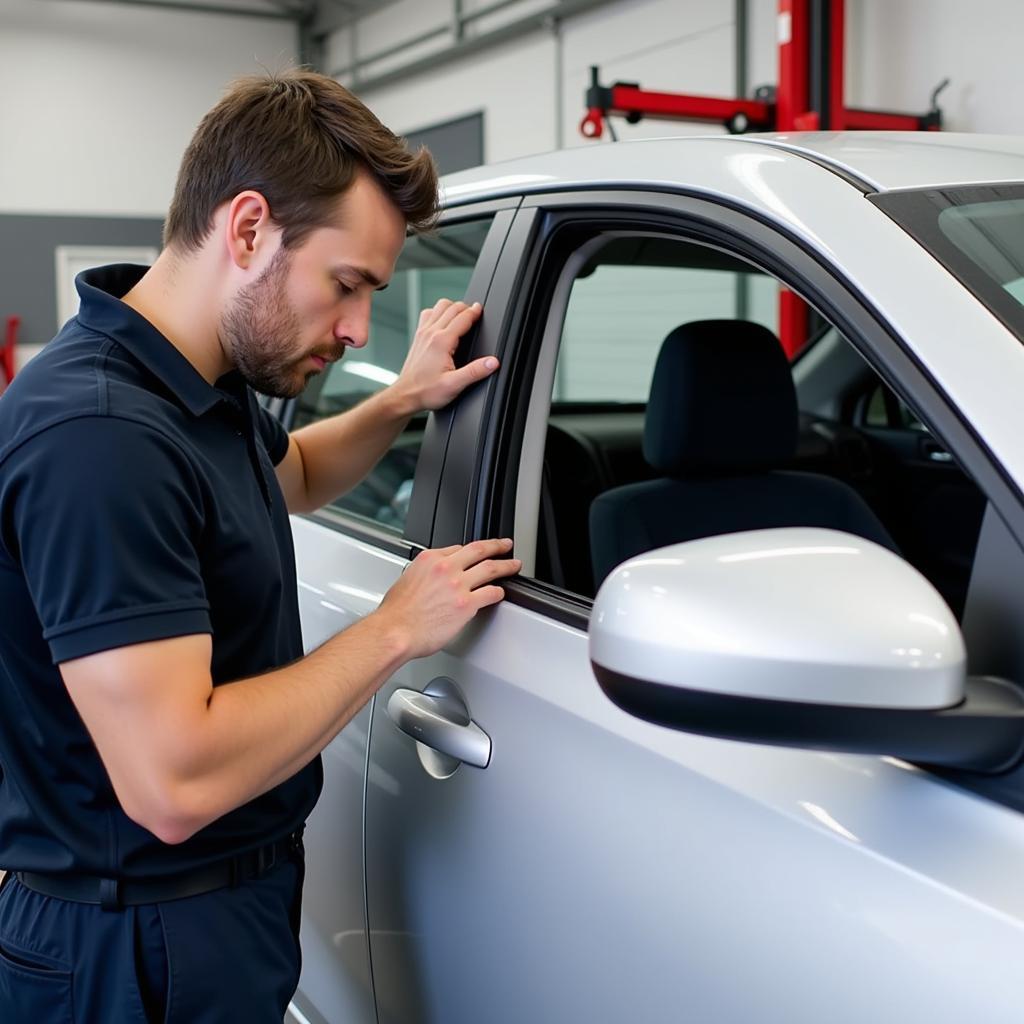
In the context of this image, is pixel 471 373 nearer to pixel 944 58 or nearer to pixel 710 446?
pixel 710 446

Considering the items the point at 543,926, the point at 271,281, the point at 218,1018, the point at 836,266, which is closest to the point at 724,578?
the point at 836,266

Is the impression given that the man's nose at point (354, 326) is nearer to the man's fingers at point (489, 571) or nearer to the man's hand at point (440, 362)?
the man's hand at point (440, 362)

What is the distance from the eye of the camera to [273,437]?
1.63 meters

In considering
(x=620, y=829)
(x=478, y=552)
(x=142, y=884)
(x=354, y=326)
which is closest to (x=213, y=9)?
(x=354, y=326)

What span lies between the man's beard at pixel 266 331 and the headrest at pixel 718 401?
606 mm

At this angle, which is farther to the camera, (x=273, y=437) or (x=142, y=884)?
(x=273, y=437)

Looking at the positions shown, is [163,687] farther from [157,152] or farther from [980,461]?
[157,152]

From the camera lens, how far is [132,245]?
984cm

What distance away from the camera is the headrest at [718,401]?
5.49 feet

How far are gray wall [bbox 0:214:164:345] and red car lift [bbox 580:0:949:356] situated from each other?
6.63 meters

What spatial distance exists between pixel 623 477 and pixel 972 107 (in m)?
2.56

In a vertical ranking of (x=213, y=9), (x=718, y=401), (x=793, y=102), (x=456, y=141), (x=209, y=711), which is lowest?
(x=209, y=711)

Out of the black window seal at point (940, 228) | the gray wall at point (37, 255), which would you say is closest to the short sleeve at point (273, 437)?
the black window seal at point (940, 228)

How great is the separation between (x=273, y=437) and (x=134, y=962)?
70cm
